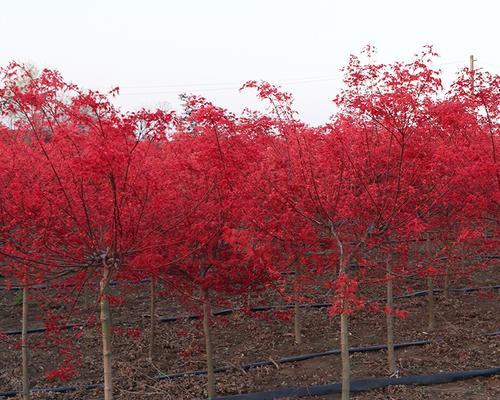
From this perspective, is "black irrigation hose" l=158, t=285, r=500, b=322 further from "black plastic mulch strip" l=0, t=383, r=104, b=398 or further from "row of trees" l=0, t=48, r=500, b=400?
"row of trees" l=0, t=48, r=500, b=400

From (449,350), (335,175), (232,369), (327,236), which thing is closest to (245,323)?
(232,369)

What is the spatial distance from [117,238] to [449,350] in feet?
21.6

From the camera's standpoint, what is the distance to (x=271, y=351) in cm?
979

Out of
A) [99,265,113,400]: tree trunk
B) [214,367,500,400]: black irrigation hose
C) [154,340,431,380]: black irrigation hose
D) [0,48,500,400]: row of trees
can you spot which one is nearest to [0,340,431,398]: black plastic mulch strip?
[154,340,431,380]: black irrigation hose

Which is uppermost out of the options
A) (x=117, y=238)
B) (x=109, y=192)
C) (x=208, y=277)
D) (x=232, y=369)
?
(x=109, y=192)

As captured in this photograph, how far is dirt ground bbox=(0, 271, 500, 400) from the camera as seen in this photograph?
27.0 ft

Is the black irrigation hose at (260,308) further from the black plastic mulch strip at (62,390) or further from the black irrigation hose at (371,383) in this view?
the black irrigation hose at (371,383)

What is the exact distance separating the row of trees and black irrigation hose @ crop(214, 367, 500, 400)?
162cm

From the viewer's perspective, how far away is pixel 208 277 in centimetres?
698

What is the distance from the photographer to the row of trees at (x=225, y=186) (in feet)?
16.6

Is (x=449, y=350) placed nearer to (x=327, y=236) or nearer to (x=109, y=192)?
(x=327, y=236)

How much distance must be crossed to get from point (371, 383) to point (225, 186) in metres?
3.87

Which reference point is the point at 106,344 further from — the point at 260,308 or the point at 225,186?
the point at 260,308

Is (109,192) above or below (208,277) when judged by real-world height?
above
